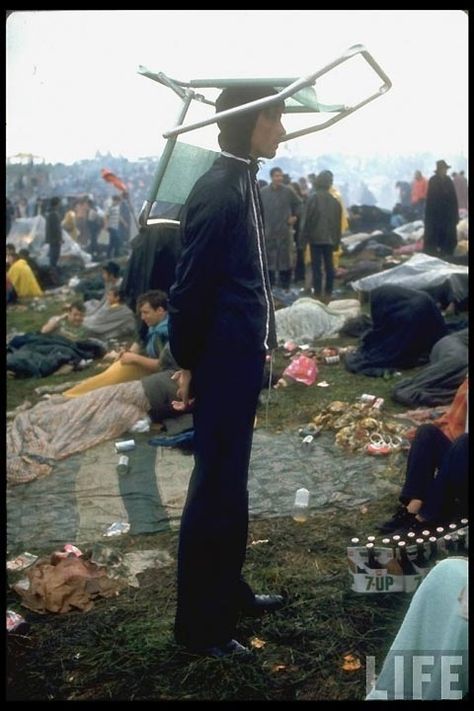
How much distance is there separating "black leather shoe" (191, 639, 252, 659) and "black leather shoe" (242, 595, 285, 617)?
0.89ft

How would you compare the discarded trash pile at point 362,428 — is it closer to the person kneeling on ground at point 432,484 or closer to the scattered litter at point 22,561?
the person kneeling on ground at point 432,484

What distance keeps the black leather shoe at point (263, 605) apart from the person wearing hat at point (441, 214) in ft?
34.7

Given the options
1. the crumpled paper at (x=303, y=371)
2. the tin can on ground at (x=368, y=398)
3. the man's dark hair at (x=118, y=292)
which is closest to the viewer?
the tin can on ground at (x=368, y=398)

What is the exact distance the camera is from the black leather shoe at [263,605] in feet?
10.7

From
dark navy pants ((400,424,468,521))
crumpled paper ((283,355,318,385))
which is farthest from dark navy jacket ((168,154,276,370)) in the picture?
crumpled paper ((283,355,318,385))

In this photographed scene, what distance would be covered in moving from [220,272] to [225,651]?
1.44m

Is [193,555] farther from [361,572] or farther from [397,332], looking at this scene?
[397,332]

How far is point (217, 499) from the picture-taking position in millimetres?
2869

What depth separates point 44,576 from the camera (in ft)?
12.1

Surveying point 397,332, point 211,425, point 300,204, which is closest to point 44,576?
point 211,425

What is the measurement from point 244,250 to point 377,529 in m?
1.98

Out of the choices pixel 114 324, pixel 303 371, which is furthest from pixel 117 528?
pixel 114 324

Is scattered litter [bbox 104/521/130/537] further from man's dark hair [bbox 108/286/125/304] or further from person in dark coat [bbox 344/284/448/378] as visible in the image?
man's dark hair [bbox 108/286/125/304]

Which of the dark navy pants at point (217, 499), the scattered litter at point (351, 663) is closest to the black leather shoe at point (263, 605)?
the dark navy pants at point (217, 499)
